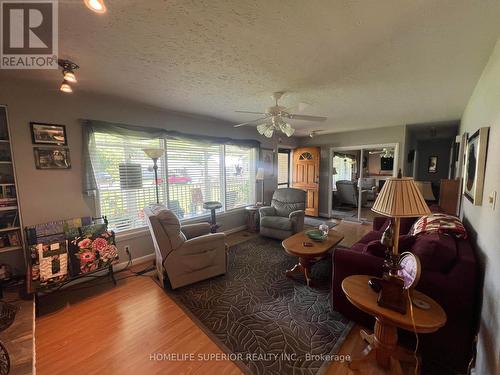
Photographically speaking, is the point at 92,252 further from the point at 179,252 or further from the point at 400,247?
the point at 400,247

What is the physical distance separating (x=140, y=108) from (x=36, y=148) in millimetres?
1303

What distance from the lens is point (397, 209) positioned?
124 centimetres

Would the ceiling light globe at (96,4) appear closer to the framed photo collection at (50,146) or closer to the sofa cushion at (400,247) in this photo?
the framed photo collection at (50,146)

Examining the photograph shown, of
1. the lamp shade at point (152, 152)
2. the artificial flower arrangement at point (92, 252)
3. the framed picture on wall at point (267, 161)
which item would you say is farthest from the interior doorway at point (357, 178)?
the artificial flower arrangement at point (92, 252)

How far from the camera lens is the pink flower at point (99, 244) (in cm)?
237

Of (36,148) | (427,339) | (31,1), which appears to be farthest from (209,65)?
(427,339)

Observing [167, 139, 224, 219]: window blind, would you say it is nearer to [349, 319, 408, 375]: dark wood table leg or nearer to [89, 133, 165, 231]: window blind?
[89, 133, 165, 231]: window blind

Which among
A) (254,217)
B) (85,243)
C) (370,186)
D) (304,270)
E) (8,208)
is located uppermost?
(8,208)

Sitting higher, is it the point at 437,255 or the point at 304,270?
the point at 437,255

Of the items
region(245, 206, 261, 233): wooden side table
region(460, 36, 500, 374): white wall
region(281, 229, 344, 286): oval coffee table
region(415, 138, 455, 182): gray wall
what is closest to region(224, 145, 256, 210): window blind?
region(245, 206, 261, 233): wooden side table

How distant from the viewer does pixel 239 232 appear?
446cm

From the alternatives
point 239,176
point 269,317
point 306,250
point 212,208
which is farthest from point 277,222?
point 269,317

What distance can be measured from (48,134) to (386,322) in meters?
3.72

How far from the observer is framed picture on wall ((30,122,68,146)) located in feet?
7.41
